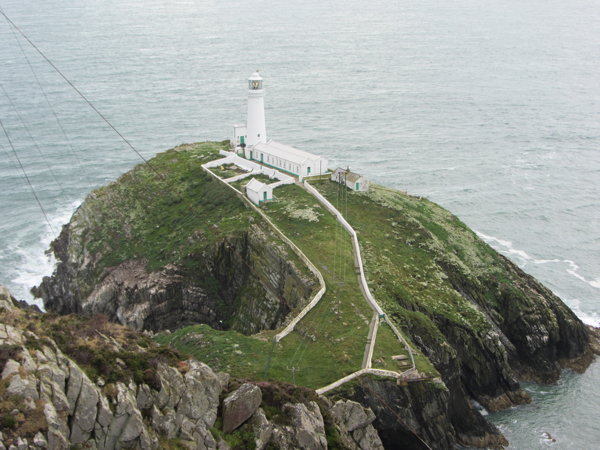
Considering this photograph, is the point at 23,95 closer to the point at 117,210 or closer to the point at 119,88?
the point at 119,88

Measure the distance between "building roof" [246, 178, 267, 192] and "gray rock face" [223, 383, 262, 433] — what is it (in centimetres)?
4270

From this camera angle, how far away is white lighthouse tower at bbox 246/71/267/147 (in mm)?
87500

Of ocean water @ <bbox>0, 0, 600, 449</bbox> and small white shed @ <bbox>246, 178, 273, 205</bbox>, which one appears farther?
ocean water @ <bbox>0, 0, 600, 449</bbox>

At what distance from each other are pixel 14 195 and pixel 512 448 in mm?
82137

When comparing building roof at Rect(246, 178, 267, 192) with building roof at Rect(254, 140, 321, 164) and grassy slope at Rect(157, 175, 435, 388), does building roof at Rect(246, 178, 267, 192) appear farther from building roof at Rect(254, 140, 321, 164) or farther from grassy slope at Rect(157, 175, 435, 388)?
grassy slope at Rect(157, 175, 435, 388)

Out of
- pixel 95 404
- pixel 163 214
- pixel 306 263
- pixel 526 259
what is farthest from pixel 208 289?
pixel 526 259

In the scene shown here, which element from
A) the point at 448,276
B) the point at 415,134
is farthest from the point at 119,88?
the point at 448,276

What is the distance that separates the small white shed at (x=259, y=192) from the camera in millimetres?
76062

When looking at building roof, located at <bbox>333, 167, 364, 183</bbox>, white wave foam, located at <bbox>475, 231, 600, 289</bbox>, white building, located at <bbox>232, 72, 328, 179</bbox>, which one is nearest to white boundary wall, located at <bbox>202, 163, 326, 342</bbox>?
white building, located at <bbox>232, 72, 328, 179</bbox>

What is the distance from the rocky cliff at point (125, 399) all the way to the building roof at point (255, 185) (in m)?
39.3

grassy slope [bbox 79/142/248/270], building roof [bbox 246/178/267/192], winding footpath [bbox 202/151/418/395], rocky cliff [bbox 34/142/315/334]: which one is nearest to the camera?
winding footpath [bbox 202/151/418/395]

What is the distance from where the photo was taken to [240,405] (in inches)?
1358

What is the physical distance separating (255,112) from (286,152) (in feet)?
26.4

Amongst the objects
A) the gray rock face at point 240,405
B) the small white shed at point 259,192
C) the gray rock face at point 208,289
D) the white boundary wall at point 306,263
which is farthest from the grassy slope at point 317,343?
the small white shed at point 259,192
